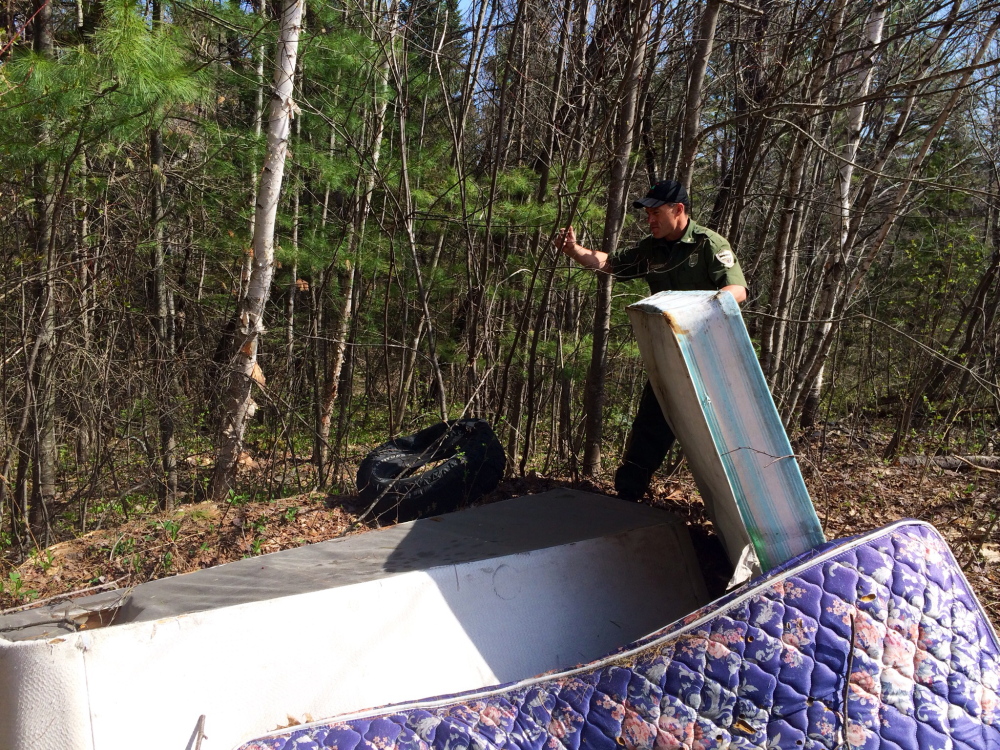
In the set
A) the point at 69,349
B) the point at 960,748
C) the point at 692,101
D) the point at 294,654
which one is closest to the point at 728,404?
the point at 960,748

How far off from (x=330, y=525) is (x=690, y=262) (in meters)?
2.43

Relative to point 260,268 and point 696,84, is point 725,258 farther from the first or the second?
point 260,268

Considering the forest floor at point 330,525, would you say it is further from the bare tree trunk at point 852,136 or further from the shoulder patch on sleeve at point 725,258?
the bare tree trunk at point 852,136

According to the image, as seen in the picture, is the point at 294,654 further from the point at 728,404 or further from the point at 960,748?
the point at 960,748

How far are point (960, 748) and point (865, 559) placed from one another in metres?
0.55

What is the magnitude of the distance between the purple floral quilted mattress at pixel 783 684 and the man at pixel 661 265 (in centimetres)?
164

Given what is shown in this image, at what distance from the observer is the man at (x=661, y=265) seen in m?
3.88

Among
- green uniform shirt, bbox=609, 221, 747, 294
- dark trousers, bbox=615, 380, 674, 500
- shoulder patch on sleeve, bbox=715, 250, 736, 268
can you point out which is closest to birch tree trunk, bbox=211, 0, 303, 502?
green uniform shirt, bbox=609, 221, 747, 294

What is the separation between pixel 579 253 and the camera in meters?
4.33

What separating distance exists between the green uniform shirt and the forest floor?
43.5 inches

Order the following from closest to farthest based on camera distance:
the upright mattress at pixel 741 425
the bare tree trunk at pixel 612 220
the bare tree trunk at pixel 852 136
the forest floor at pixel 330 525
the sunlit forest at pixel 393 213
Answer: the upright mattress at pixel 741 425 < the forest floor at pixel 330 525 < the bare tree trunk at pixel 612 220 < the sunlit forest at pixel 393 213 < the bare tree trunk at pixel 852 136

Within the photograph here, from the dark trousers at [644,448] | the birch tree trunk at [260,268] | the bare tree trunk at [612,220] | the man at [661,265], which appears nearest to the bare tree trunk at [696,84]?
the bare tree trunk at [612,220]

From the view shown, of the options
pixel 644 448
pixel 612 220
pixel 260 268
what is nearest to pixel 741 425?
pixel 644 448

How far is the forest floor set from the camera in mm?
3787
